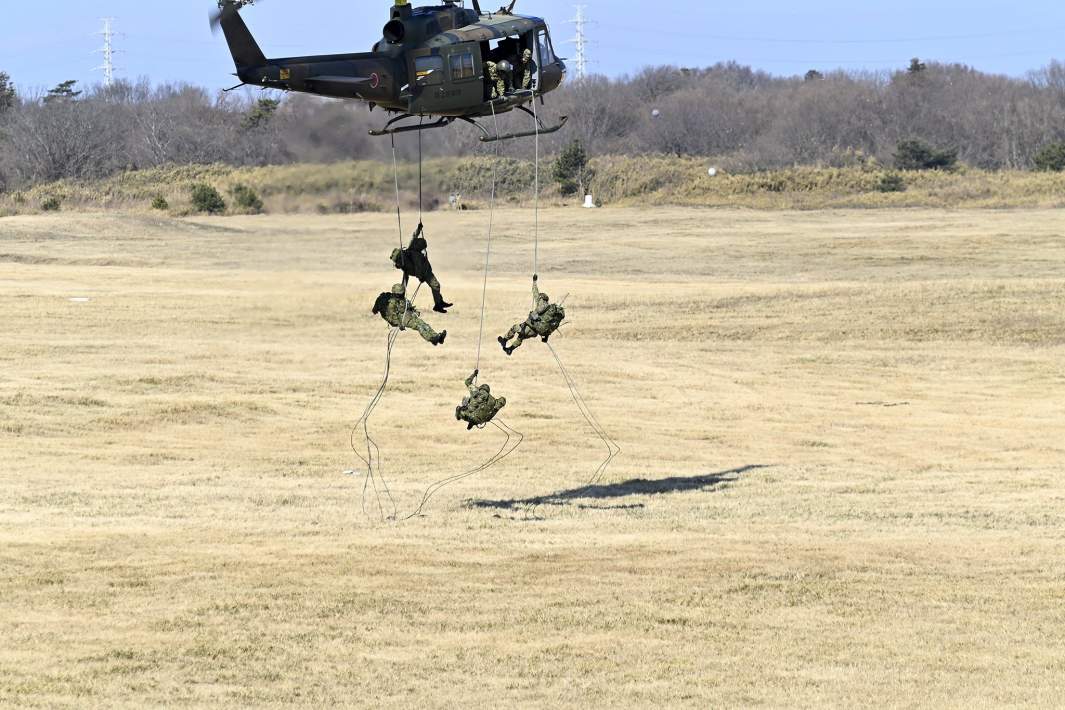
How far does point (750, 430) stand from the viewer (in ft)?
121

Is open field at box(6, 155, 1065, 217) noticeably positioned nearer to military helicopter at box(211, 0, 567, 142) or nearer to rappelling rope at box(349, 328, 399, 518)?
rappelling rope at box(349, 328, 399, 518)

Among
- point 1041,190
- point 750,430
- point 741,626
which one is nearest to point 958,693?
point 741,626

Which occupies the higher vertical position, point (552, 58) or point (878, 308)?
point (552, 58)

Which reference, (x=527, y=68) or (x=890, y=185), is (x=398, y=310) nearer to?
(x=527, y=68)

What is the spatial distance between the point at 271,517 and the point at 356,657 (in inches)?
304

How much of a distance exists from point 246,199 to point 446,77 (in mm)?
Answer: 14310

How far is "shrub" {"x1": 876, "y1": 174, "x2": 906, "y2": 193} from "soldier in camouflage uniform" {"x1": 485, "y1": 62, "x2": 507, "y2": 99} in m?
76.8

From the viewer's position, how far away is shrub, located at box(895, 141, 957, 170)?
104 m

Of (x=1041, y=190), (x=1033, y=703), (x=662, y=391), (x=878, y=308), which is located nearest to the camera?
(x=1033, y=703)

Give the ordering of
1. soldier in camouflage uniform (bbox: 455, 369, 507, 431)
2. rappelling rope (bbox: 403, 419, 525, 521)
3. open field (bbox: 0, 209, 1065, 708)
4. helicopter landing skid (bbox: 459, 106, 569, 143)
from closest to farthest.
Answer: open field (bbox: 0, 209, 1065, 708) < helicopter landing skid (bbox: 459, 106, 569, 143) < soldier in camouflage uniform (bbox: 455, 369, 507, 431) < rappelling rope (bbox: 403, 419, 525, 521)

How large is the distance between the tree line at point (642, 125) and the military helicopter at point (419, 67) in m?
1.48

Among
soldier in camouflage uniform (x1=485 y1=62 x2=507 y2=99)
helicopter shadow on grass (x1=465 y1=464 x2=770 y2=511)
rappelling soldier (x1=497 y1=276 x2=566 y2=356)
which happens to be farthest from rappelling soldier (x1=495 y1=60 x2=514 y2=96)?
helicopter shadow on grass (x1=465 y1=464 x2=770 y2=511)

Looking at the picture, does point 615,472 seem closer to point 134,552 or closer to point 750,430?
point 750,430

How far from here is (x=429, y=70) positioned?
71.7 ft
